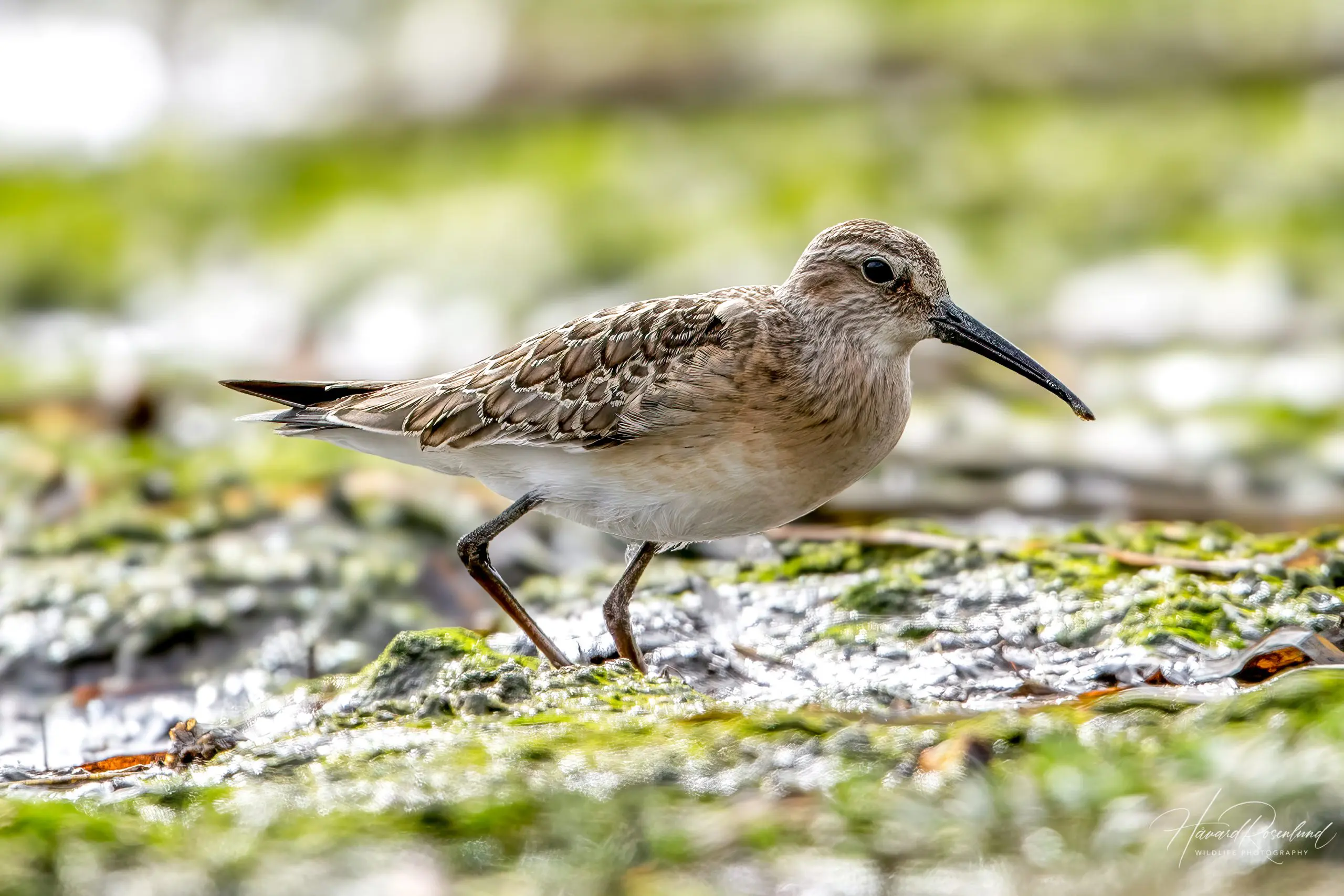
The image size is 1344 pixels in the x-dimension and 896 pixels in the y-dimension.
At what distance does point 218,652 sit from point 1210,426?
648 centimetres

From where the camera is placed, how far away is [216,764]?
414 centimetres

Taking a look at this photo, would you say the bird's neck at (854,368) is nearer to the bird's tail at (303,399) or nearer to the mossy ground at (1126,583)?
the mossy ground at (1126,583)

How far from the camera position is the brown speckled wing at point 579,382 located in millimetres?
5277

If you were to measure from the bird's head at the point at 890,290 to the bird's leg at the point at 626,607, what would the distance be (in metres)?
1.19

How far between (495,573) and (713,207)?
24.5 feet

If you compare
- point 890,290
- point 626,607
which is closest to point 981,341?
point 890,290

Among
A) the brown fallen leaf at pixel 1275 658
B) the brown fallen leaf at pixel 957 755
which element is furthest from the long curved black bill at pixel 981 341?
the brown fallen leaf at pixel 957 755

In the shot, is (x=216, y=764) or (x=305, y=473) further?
(x=305, y=473)

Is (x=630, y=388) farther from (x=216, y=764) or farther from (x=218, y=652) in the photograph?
(x=218, y=652)

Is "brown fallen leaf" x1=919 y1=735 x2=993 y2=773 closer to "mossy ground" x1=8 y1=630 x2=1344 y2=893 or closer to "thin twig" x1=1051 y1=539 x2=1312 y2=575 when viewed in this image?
"mossy ground" x1=8 y1=630 x2=1344 y2=893

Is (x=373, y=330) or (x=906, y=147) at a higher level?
(x=906, y=147)

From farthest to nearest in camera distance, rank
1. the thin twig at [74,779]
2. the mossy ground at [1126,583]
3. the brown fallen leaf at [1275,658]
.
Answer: the mossy ground at [1126,583] → the brown fallen leaf at [1275,658] → the thin twig at [74,779]

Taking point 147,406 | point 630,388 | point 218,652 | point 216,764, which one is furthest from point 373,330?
point 216,764

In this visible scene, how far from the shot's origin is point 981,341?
→ 543cm
